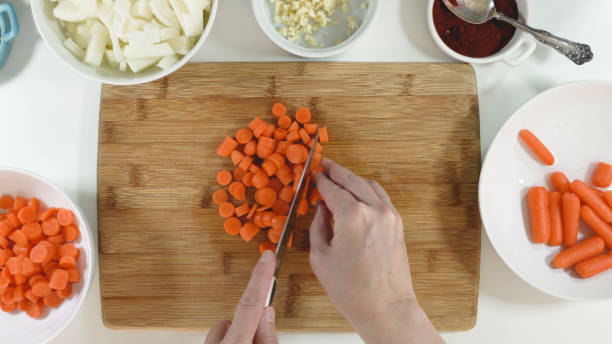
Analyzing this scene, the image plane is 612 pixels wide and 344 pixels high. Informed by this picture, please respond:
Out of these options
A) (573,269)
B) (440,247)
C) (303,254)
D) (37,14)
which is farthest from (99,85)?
(573,269)

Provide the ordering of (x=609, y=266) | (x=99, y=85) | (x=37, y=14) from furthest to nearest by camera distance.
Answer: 1. (x=99, y=85)
2. (x=609, y=266)
3. (x=37, y=14)

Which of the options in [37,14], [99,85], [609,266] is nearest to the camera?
[37,14]

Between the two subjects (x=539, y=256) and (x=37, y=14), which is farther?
(x=539, y=256)

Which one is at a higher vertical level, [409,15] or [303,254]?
[409,15]

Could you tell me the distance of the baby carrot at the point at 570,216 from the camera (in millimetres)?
1417

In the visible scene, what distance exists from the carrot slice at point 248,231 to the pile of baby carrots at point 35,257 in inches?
21.3

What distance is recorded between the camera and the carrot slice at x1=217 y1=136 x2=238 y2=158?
144cm

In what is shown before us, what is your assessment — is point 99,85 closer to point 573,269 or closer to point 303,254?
point 303,254

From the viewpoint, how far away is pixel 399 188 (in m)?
1.49

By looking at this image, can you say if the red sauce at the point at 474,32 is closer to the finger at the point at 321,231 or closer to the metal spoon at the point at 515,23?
the metal spoon at the point at 515,23

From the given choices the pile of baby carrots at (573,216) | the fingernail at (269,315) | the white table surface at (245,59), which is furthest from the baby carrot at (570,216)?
the fingernail at (269,315)

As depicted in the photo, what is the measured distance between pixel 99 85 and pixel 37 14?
30cm

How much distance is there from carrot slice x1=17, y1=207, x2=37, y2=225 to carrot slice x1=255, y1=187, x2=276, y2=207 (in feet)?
2.41

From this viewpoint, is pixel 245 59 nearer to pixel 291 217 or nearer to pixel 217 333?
pixel 291 217
